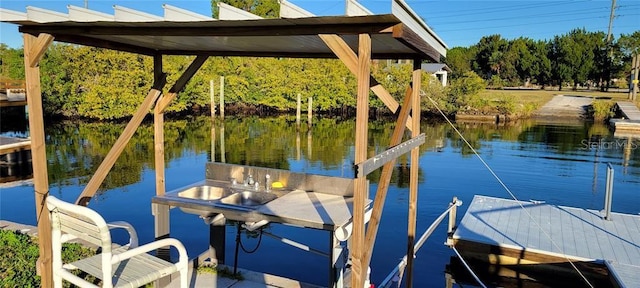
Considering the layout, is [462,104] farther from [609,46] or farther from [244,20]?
[244,20]

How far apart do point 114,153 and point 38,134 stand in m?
0.77

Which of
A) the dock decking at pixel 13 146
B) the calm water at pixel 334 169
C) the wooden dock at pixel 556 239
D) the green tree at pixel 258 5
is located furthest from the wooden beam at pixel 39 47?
the green tree at pixel 258 5

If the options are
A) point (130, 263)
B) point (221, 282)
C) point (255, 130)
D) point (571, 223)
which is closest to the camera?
point (130, 263)

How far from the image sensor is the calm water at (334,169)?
26.0ft

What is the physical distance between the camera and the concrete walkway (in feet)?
108

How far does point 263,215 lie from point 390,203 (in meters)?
7.38

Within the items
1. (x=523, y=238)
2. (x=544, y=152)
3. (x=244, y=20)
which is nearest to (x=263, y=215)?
(x=244, y=20)

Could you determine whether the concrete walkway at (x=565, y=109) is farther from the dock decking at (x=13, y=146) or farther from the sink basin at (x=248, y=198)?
the sink basin at (x=248, y=198)

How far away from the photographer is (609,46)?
4412 cm

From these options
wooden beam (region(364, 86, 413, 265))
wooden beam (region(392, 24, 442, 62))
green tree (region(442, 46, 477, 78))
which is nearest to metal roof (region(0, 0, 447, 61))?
wooden beam (region(392, 24, 442, 62))

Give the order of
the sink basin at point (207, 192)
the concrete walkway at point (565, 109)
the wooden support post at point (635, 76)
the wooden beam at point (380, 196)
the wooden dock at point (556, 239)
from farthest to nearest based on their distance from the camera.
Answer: the concrete walkway at point (565, 109) < the wooden support post at point (635, 76) < the wooden dock at point (556, 239) < the sink basin at point (207, 192) < the wooden beam at point (380, 196)

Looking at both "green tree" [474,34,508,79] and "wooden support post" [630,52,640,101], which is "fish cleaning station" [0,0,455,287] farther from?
"green tree" [474,34,508,79]

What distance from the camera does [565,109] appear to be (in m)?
34.1

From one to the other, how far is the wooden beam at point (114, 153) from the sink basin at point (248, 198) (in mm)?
→ 1039
